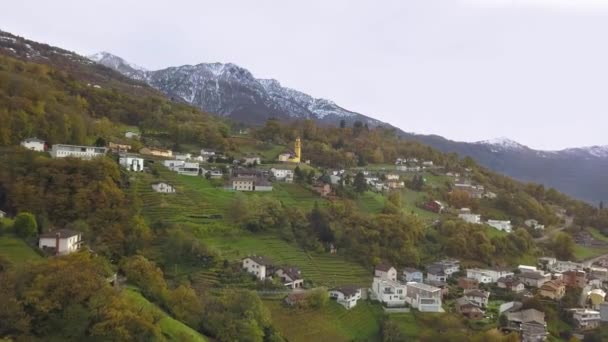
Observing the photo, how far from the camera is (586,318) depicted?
3095cm

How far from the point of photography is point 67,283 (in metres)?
16.6

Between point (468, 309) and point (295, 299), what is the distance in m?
10.4

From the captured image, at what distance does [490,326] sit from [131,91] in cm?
7712

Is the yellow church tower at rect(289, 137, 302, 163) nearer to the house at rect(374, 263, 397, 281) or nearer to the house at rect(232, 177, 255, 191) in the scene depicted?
the house at rect(232, 177, 255, 191)

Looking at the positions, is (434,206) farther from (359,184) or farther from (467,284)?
(467,284)

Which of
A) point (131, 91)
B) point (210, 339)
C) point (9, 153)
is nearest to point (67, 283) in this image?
point (210, 339)

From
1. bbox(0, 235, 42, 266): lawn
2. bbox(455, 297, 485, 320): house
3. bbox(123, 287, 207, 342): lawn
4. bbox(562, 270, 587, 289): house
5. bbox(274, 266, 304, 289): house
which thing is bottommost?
bbox(455, 297, 485, 320): house

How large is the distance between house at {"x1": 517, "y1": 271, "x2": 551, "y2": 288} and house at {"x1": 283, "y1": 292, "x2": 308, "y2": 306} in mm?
17907

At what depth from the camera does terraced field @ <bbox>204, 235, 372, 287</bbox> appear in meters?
31.1

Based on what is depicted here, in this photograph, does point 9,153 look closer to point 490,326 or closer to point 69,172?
point 69,172

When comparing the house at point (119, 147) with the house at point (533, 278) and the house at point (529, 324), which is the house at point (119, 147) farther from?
the house at point (533, 278)

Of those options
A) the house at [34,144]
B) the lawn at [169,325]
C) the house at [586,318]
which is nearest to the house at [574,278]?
the house at [586,318]

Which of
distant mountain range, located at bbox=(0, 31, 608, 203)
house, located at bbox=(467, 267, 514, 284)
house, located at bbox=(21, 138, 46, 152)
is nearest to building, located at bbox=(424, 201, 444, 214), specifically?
house, located at bbox=(467, 267, 514, 284)

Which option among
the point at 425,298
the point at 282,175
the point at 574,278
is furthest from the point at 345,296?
the point at 282,175
